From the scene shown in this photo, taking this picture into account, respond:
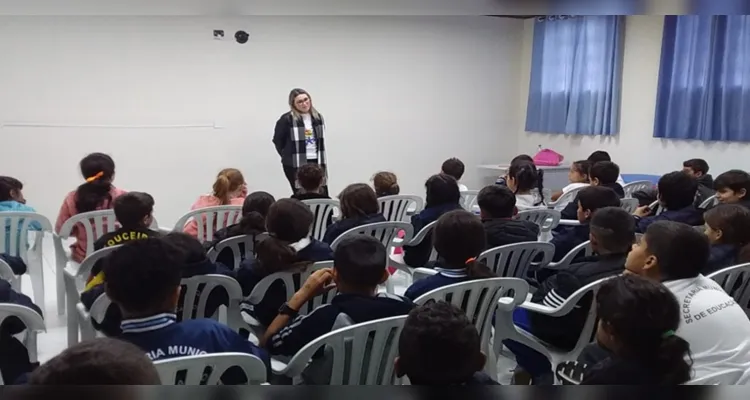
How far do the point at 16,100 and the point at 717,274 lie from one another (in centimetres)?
553

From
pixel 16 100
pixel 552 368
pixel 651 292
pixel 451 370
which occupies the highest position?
pixel 16 100

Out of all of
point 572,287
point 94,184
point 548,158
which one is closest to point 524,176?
point 572,287

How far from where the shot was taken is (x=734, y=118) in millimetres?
5863

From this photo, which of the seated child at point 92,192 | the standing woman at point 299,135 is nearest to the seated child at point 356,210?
the seated child at point 92,192

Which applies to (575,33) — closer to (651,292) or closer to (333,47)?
(333,47)

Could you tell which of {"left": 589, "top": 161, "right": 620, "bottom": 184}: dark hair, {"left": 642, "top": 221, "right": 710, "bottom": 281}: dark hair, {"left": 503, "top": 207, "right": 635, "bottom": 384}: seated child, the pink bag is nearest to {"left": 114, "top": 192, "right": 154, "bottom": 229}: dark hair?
{"left": 503, "top": 207, "right": 635, "bottom": 384}: seated child

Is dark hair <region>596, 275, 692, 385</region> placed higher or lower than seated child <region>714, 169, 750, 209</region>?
lower

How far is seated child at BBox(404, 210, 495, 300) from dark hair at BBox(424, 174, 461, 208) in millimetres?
1107

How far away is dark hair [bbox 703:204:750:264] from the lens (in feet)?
8.39

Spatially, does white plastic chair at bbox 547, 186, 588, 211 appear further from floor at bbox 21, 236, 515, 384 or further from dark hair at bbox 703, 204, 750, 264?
dark hair at bbox 703, 204, 750, 264

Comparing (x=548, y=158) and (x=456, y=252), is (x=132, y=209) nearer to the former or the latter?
(x=456, y=252)

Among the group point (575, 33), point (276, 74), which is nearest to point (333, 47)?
point (276, 74)

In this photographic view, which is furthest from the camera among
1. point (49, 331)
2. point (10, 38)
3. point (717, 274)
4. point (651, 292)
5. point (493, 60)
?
point (493, 60)

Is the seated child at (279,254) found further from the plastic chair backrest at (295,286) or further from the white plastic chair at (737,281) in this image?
the white plastic chair at (737,281)
